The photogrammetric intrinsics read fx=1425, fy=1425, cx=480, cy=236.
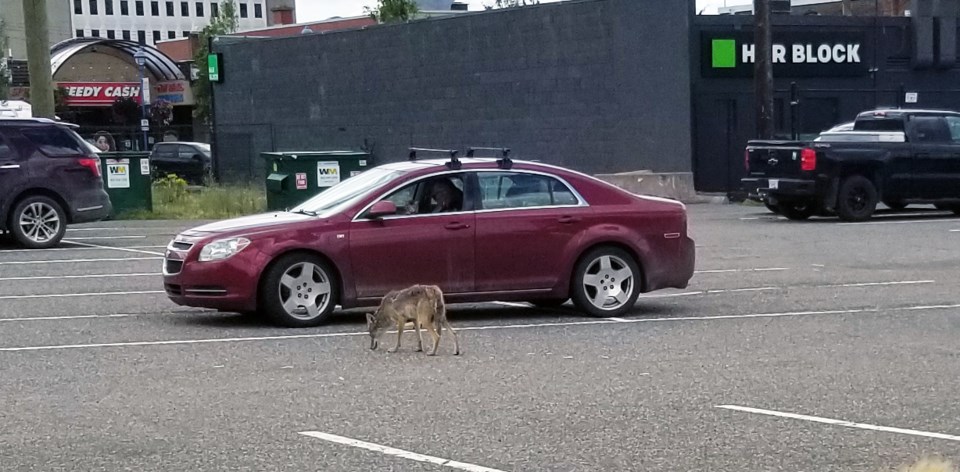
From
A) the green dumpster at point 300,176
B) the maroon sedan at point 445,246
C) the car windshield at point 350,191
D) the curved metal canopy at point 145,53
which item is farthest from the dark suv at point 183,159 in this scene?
the maroon sedan at point 445,246

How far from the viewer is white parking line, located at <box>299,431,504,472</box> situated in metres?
7.11

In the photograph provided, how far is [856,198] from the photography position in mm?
24531

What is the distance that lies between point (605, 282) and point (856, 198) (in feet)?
42.1

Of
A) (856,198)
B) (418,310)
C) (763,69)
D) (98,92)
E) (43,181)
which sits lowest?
(856,198)

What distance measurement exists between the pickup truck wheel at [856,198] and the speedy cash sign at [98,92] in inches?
1794

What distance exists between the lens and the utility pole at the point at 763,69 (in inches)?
1106

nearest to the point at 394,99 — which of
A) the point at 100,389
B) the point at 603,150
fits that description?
the point at 603,150

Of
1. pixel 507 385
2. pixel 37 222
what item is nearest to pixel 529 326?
pixel 507 385

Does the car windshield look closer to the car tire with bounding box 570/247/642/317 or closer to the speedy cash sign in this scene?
the car tire with bounding box 570/247/642/317

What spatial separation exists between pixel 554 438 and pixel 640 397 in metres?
1.37

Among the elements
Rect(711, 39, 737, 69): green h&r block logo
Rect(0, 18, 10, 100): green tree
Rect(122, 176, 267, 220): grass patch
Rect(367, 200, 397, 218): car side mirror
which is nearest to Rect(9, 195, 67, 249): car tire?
Rect(122, 176, 267, 220): grass patch

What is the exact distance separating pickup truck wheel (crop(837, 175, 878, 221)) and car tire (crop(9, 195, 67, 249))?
12.8m

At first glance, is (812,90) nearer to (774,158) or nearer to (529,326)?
(774,158)

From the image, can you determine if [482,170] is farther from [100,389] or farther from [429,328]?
[100,389]
